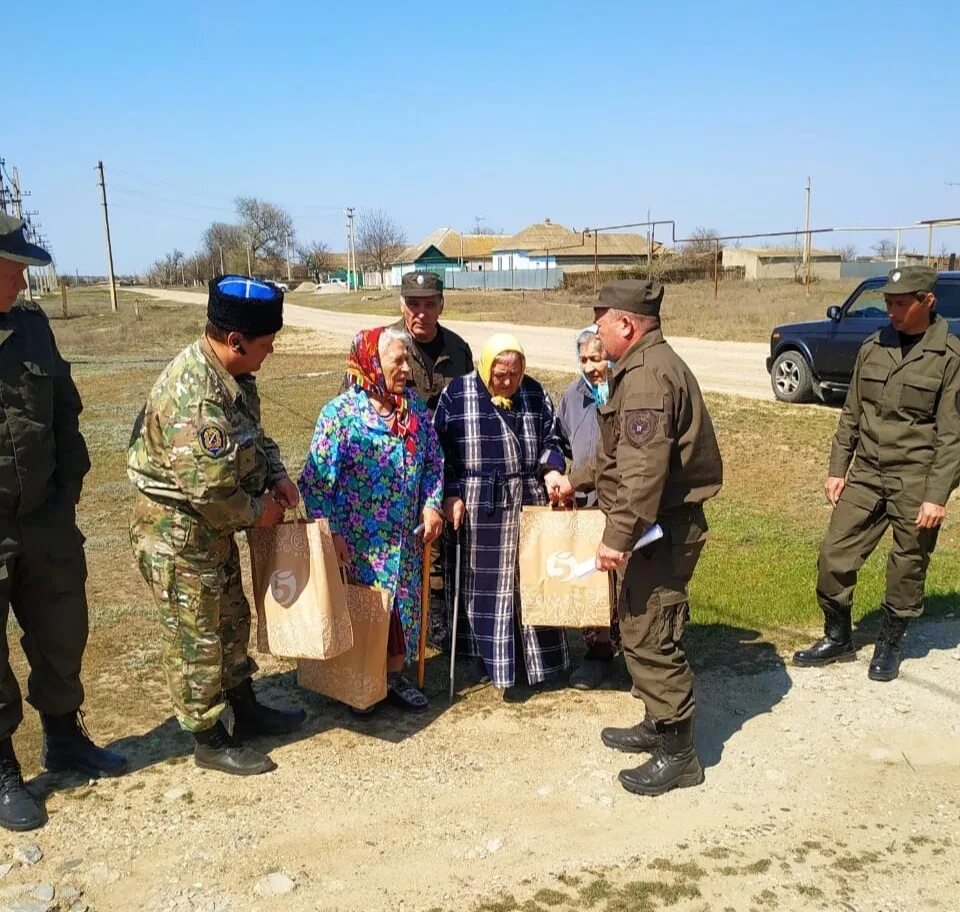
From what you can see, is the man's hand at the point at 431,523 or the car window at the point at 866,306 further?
the car window at the point at 866,306

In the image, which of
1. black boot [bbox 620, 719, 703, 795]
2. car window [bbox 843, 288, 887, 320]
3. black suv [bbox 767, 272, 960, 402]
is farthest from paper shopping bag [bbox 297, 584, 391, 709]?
A: car window [bbox 843, 288, 887, 320]

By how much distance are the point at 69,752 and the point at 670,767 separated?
2.40m

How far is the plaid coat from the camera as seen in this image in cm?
426

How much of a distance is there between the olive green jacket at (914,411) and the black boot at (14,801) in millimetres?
3958

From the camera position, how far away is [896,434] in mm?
4422

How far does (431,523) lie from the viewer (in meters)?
4.13

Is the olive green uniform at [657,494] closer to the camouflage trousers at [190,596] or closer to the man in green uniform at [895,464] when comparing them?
the man in green uniform at [895,464]

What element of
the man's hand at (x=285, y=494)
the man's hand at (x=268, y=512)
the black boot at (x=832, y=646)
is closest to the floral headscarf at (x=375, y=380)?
the man's hand at (x=285, y=494)

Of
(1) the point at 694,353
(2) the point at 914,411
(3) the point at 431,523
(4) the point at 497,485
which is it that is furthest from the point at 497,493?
(1) the point at 694,353

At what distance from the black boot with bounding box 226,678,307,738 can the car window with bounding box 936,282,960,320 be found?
947cm

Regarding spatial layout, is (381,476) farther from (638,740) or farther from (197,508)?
(638,740)

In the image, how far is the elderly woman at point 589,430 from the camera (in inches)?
177

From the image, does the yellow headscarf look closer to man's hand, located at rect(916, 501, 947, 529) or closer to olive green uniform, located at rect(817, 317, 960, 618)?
olive green uniform, located at rect(817, 317, 960, 618)

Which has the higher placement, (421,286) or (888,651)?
(421,286)
